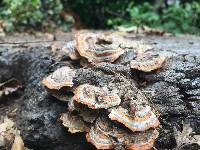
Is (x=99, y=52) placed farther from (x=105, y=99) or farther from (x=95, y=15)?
(x=95, y=15)

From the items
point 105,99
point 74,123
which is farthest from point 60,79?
point 105,99

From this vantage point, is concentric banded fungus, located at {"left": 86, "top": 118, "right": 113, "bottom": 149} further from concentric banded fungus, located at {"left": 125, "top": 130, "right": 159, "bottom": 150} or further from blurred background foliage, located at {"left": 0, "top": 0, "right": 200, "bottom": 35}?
blurred background foliage, located at {"left": 0, "top": 0, "right": 200, "bottom": 35}

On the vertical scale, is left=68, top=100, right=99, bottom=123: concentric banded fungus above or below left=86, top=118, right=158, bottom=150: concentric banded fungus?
above

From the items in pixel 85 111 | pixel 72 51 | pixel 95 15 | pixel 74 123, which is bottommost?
pixel 95 15

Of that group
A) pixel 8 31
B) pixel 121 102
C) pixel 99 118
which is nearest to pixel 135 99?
pixel 121 102

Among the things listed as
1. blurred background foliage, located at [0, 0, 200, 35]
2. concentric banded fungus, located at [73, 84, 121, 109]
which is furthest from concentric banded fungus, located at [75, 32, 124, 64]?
blurred background foliage, located at [0, 0, 200, 35]

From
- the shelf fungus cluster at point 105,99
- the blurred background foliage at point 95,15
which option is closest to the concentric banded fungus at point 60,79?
the shelf fungus cluster at point 105,99

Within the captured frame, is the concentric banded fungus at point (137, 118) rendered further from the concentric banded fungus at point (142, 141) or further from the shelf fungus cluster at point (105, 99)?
the concentric banded fungus at point (142, 141)

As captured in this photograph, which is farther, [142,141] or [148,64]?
[148,64]
